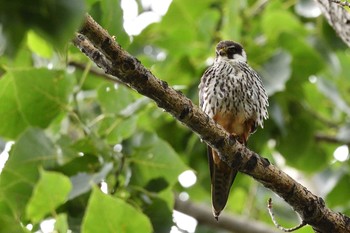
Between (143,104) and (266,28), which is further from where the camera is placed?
(266,28)

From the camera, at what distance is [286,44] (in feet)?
15.2

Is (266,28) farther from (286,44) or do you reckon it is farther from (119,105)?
(119,105)

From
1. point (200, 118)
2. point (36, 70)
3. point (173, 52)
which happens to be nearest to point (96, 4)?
point (36, 70)

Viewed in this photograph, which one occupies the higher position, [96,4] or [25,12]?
[96,4]

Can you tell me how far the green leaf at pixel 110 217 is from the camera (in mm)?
2238

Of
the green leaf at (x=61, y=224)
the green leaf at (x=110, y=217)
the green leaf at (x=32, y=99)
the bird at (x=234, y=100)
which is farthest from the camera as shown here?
the bird at (x=234, y=100)

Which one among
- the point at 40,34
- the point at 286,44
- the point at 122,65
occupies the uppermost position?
the point at 286,44

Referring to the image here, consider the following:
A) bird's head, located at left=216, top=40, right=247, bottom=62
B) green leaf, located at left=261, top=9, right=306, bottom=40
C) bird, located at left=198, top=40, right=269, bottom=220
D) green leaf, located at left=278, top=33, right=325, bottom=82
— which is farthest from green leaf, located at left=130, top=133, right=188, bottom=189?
green leaf, located at left=261, top=9, right=306, bottom=40

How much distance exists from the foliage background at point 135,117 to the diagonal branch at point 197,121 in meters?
0.20

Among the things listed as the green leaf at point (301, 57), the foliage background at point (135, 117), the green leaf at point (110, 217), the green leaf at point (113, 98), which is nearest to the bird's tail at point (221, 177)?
the foliage background at point (135, 117)

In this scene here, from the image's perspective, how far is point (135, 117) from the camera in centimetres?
342

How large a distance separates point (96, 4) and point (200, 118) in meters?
0.83

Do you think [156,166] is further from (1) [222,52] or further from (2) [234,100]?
(1) [222,52]

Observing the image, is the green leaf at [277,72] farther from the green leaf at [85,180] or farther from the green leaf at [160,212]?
the green leaf at [85,180]
